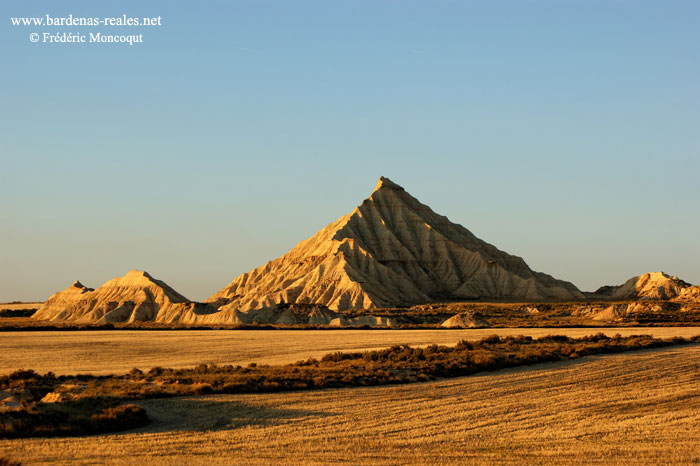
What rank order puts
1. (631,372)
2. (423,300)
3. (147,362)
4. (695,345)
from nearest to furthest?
(631,372)
(147,362)
(695,345)
(423,300)

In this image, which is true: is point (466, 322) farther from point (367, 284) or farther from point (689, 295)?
point (689, 295)

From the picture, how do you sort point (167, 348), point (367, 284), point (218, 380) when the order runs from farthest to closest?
1. point (367, 284)
2. point (167, 348)
3. point (218, 380)

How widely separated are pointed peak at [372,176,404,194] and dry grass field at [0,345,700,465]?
135352 millimetres

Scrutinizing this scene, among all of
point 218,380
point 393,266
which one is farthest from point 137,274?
point 218,380

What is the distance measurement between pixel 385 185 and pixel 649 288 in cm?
5658

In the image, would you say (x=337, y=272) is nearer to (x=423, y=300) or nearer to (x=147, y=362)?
(x=423, y=300)

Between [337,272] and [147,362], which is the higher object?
[337,272]

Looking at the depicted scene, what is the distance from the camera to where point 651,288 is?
147 meters

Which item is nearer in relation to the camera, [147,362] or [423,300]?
[147,362]

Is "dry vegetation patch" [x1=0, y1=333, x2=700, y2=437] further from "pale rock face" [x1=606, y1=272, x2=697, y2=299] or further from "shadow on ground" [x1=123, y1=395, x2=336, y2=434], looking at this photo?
"pale rock face" [x1=606, y1=272, x2=697, y2=299]

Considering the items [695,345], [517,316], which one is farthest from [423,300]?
[695,345]

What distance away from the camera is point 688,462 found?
16875 mm

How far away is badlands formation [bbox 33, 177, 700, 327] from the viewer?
90.1 metres

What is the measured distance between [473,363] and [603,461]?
1548 centimetres
